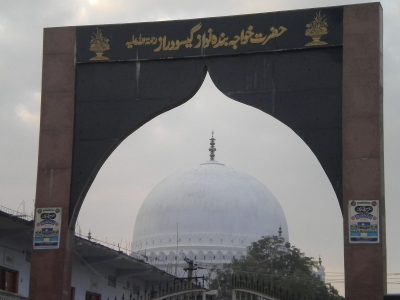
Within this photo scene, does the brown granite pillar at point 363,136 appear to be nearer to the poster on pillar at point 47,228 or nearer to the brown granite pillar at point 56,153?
the brown granite pillar at point 56,153

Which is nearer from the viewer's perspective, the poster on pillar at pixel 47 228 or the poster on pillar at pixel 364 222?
the poster on pillar at pixel 364 222

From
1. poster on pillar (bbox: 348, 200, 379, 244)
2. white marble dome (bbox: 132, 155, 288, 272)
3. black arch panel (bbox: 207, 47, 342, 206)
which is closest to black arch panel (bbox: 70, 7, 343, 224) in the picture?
black arch panel (bbox: 207, 47, 342, 206)

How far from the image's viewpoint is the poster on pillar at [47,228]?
19812 mm

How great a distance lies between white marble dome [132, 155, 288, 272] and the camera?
184 ft

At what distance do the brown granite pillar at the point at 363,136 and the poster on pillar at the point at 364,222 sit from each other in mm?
81

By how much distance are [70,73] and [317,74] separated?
5006 mm

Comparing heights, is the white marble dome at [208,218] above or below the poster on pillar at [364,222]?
above

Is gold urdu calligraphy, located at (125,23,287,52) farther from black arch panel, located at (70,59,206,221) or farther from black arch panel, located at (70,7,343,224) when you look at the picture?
black arch panel, located at (70,59,206,221)

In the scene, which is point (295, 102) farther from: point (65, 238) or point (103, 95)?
point (65, 238)

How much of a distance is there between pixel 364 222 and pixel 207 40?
477cm

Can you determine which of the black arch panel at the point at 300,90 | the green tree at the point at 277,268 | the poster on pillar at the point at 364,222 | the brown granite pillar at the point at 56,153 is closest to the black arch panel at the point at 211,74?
the black arch panel at the point at 300,90

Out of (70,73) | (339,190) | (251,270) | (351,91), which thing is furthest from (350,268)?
(251,270)

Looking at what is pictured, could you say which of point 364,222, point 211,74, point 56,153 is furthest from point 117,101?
point 364,222

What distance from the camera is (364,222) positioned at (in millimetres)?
18375
